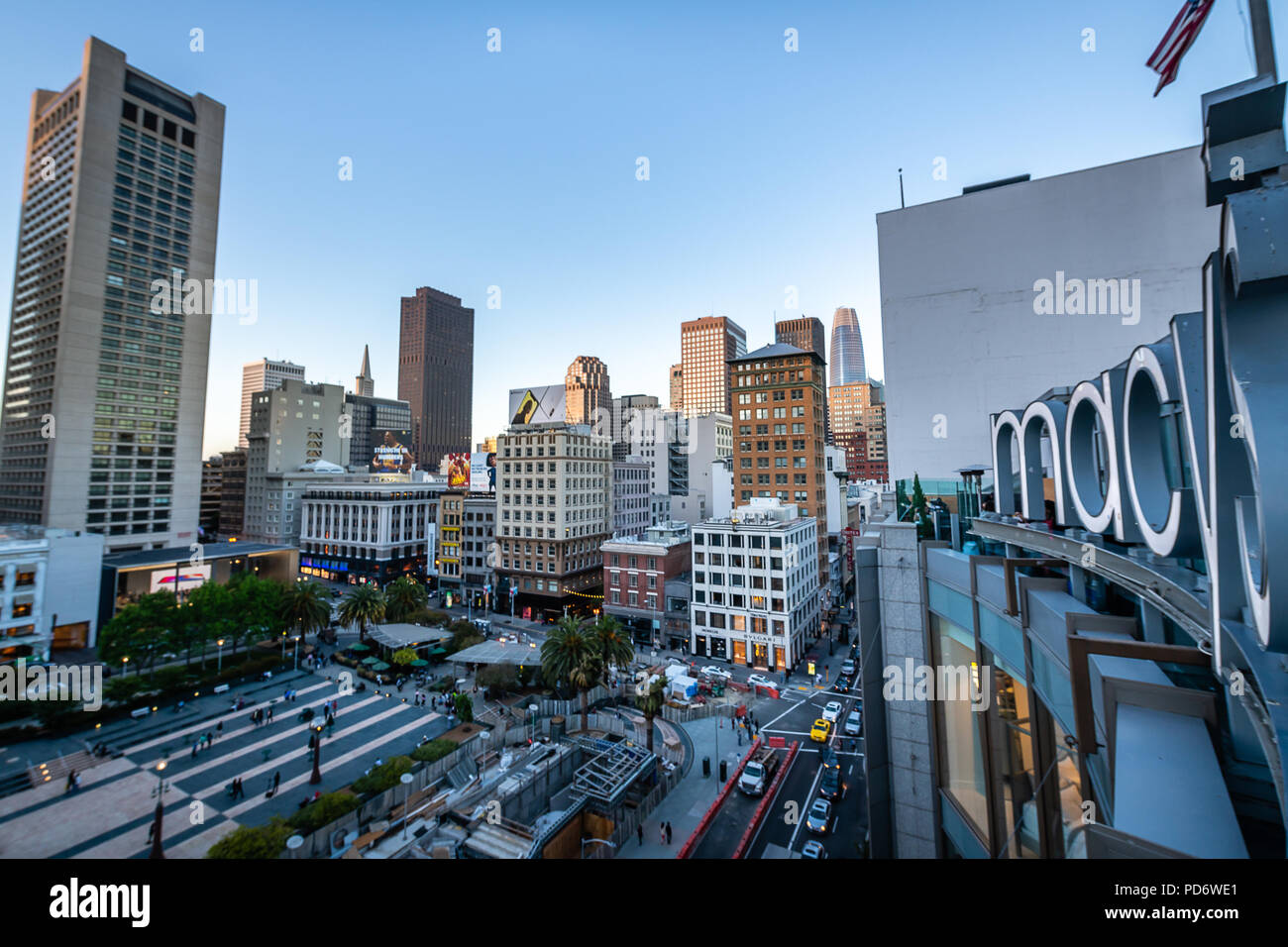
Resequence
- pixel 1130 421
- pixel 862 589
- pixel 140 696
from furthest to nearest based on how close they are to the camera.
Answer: pixel 140 696, pixel 862 589, pixel 1130 421

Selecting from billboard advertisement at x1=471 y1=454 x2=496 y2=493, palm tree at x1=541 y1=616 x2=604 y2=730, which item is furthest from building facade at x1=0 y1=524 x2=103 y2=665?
Answer: palm tree at x1=541 y1=616 x2=604 y2=730

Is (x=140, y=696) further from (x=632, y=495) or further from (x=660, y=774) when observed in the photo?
(x=632, y=495)

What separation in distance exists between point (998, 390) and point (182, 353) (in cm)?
9091

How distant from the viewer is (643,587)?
57.1 meters

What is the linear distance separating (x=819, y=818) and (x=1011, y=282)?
30550 millimetres

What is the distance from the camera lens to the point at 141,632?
3859cm

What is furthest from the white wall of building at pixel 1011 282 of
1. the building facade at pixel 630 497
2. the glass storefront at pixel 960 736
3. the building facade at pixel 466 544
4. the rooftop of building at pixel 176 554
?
the rooftop of building at pixel 176 554

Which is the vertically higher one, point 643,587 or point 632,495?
point 632,495

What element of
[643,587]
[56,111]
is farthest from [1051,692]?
[56,111]

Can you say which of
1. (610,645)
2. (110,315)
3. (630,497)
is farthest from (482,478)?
(610,645)

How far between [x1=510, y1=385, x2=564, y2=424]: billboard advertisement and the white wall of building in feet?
164

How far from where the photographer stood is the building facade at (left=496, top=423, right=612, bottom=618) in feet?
217

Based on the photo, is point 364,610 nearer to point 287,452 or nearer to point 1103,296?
point 1103,296
